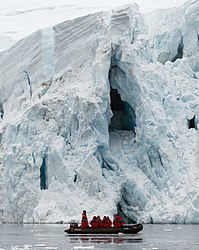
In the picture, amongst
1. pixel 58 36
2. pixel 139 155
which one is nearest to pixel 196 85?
pixel 139 155

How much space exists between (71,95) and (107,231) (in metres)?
9.67

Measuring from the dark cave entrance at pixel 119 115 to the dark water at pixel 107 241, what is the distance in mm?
9981

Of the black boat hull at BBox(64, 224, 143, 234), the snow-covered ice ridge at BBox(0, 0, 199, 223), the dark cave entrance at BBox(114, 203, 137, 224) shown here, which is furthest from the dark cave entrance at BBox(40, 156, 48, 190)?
the black boat hull at BBox(64, 224, 143, 234)

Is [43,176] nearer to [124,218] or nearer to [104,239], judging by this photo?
[124,218]

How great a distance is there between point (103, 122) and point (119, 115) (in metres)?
4.44

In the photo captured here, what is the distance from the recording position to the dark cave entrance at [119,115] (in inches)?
1457

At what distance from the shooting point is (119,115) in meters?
38.0

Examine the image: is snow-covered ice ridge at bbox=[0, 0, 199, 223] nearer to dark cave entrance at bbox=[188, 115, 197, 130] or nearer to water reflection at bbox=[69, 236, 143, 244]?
dark cave entrance at bbox=[188, 115, 197, 130]

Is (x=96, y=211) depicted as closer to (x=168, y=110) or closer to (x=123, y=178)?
(x=123, y=178)

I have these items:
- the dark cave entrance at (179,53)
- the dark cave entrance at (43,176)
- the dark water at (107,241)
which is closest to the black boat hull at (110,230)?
the dark water at (107,241)

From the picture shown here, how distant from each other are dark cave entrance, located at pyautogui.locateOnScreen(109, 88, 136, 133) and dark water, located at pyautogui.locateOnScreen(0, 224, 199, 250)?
393 inches

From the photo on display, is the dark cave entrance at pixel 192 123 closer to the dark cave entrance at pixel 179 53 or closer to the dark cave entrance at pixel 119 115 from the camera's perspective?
the dark cave entrance at pixel 119 115

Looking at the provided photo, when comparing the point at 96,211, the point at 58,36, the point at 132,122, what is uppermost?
the point at 58,36

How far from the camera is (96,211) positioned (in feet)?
105
